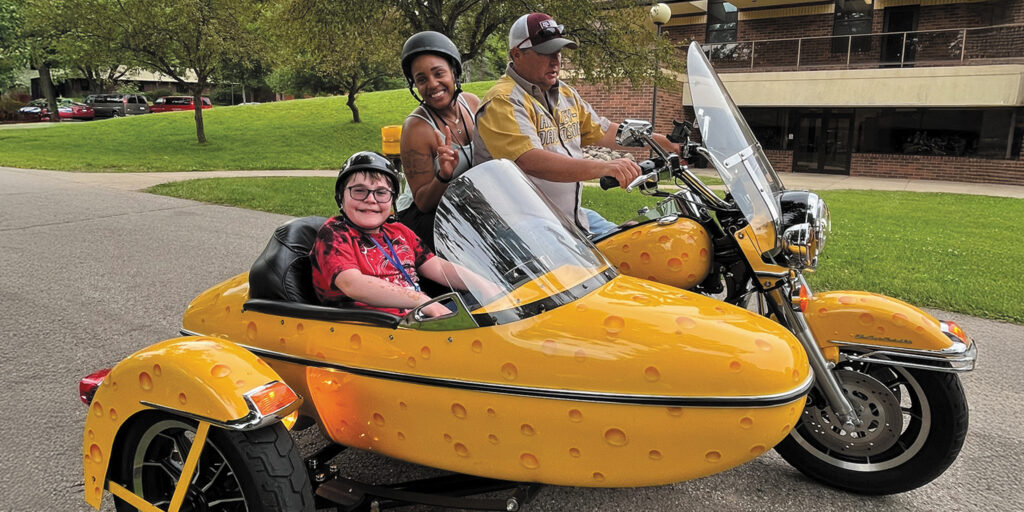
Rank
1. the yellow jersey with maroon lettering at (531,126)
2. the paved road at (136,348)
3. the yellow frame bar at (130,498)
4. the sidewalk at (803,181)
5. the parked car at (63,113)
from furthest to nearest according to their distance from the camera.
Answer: the parked car at (63,113)
the sidewalk at (803,181)
the yellow jersey with maroon lettering at (531,126)
the paved road at (136,348)
the yellow frame bar at (130,498)

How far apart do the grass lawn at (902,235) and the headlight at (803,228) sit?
11.8 feet

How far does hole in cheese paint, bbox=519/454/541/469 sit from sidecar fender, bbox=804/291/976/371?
1.33 metres

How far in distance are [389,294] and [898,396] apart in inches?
81.1

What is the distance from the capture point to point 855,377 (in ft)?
8.61

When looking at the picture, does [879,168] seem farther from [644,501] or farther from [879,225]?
[644,501]

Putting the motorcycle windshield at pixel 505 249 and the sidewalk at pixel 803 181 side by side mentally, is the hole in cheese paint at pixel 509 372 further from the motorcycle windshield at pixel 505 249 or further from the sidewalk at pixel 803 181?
the sidewalk at pixel 803 181

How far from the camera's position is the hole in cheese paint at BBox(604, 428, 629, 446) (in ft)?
6.23

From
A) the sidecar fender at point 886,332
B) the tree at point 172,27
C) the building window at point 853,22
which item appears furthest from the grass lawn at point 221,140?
the sidecar fender at point 886,332

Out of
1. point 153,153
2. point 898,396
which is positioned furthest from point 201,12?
point 898,396

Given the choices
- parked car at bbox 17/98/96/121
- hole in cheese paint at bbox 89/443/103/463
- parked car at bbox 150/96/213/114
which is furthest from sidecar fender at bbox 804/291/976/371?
parked car at bbox 150/96/213/114

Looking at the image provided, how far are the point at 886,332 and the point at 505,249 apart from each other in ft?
5.12

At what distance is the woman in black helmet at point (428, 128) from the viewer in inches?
129

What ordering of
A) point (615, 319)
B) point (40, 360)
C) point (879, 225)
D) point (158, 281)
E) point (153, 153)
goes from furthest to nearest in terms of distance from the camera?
point (153, 153) < point (879, 225) < point (158, 281) < point (40, 360) < point (615, 319)

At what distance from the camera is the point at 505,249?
2.07 m
